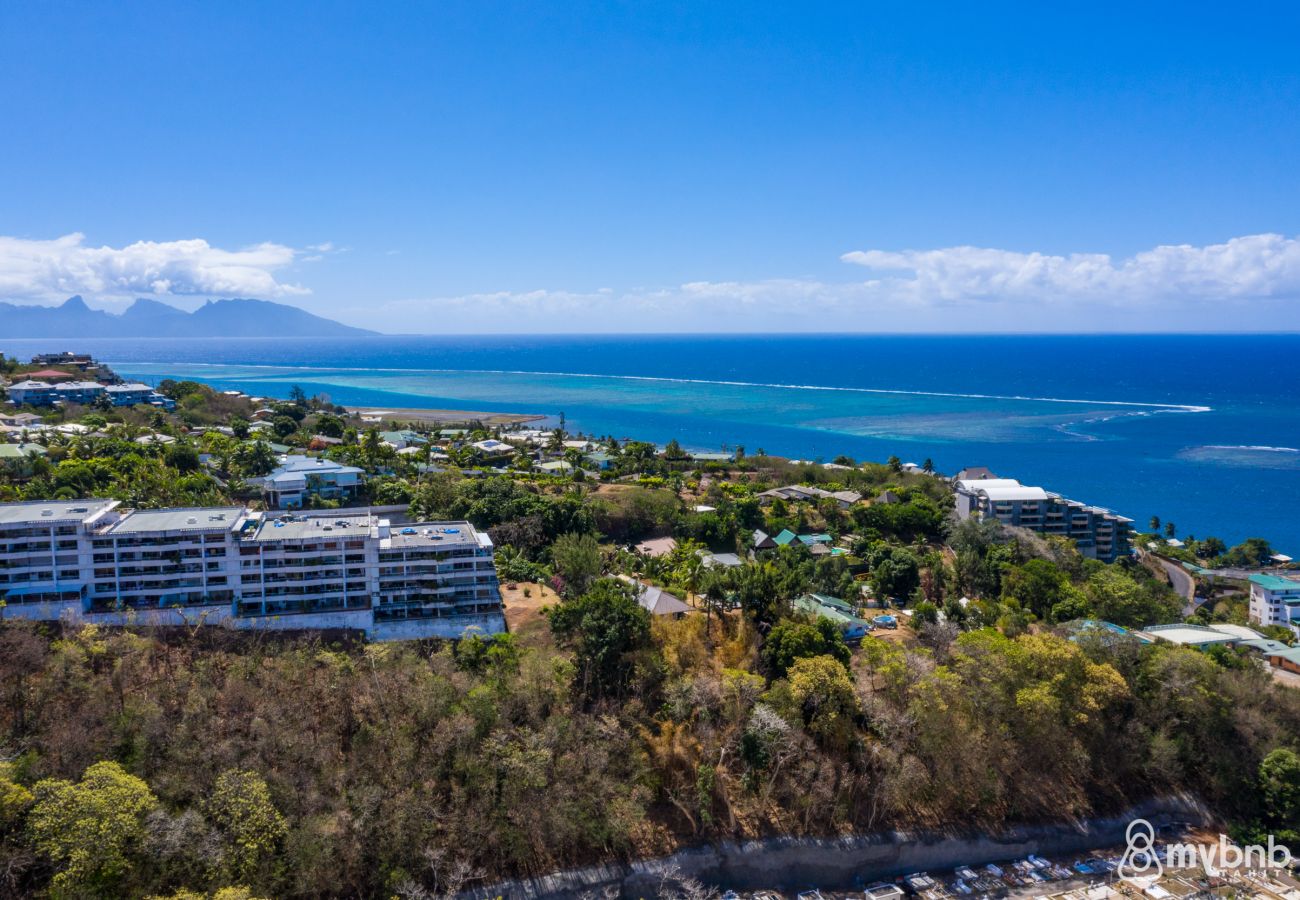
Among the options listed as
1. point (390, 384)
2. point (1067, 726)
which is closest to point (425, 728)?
point (1067, 726)

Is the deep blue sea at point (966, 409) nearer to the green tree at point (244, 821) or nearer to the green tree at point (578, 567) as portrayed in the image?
the green tree at point (578, 567)

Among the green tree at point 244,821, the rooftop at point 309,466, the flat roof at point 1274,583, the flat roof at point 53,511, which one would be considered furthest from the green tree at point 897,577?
the flat roof at point 53,511

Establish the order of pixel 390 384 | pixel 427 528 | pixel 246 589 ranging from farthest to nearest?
pixel 390 384 → pixel 427 528 → pixel 246 589

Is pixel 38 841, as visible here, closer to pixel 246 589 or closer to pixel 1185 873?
pixel 246 589

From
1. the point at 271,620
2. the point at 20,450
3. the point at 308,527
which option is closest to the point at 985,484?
the point at 308,527

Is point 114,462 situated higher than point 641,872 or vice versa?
point 114,462
